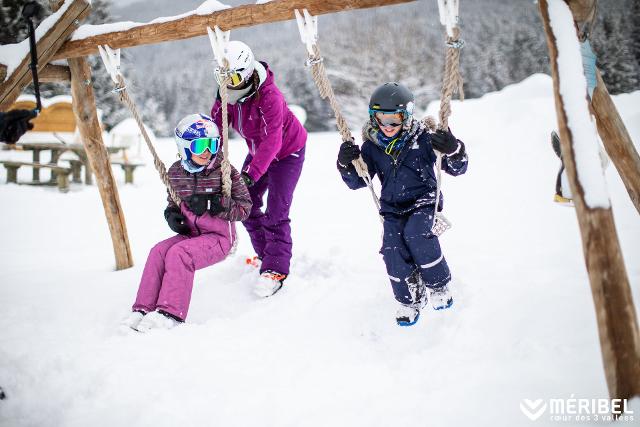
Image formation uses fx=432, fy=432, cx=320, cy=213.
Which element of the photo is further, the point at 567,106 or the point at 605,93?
the point at 605,93

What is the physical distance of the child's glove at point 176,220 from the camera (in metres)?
3.17

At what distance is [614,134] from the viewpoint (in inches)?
99.2

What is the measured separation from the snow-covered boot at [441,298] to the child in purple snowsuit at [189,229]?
1473 millimetres

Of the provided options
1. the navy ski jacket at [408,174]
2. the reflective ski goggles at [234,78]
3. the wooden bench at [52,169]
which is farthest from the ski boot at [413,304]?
the wooden bench at [52,169]

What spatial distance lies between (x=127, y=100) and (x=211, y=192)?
0.94 m

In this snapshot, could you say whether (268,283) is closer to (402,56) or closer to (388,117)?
(388,117)

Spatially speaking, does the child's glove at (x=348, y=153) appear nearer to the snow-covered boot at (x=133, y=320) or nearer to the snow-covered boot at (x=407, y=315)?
the snow-covered boot at (x=407, y=315)

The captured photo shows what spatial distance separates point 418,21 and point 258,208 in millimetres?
29351

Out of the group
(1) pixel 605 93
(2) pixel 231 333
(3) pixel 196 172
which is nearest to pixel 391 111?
(1) pixel 605 93

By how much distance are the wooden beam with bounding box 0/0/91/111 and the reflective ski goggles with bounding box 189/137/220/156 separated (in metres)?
1.77

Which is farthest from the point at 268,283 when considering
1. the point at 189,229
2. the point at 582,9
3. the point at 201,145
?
the point at 582,9

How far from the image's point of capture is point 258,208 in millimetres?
3965

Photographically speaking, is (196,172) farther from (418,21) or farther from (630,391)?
(418,21)

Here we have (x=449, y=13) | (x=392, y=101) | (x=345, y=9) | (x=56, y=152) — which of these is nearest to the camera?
(x=449, y=13)
